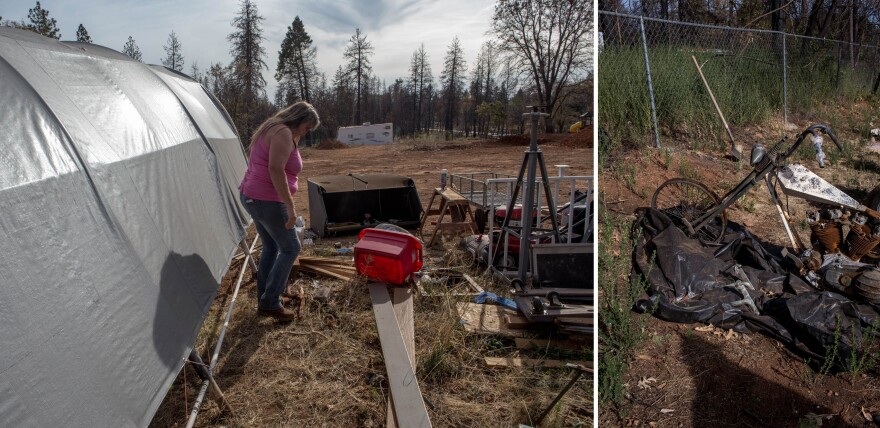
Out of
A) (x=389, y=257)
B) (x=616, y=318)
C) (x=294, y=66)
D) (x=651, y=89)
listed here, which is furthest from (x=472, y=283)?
(x=294, y=66)

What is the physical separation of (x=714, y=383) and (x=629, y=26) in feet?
16.9

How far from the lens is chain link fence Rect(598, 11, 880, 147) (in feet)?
22.9

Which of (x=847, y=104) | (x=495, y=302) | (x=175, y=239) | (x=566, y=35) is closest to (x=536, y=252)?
(x=495, y=302)

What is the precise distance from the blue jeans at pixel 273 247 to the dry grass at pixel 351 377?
0.26 meters

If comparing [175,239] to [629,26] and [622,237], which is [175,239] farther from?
[629,26]

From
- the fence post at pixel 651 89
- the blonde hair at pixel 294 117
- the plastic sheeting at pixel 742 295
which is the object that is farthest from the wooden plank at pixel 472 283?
the fence post at pixel 651 89

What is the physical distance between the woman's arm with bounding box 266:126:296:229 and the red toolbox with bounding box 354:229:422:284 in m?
1.17

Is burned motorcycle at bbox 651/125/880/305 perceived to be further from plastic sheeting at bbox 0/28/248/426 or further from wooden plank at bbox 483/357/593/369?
plastic sheeting at bbox 0/28/248/426

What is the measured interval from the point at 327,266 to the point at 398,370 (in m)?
2.39

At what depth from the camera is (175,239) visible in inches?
131

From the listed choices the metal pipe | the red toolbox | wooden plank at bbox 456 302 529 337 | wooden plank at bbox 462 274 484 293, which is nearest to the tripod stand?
the metal pipe

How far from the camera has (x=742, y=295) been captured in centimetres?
432

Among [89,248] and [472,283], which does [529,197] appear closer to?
[472,283]

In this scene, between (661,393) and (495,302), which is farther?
(495,302)
